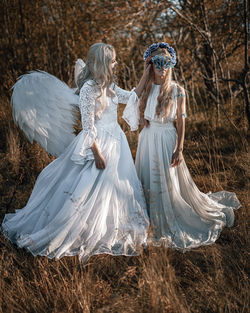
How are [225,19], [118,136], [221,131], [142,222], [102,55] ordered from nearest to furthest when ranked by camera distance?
[102,55] < [142,222] < [118,136] < [221,131] < [225,19]

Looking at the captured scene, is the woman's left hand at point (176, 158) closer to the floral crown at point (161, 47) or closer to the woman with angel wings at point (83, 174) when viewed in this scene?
the woman with angel wings at point (83, 174)

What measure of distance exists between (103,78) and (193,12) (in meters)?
3.57

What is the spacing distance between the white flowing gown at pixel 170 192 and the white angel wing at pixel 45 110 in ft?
2.22

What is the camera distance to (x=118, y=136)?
7.73 ft

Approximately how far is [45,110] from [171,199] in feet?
4.20

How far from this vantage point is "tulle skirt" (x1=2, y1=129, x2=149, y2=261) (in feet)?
6.71

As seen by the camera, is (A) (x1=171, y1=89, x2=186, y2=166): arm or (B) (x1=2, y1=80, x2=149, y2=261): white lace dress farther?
(A) (x1=171, y1=89, x2=186, y2=166): arm

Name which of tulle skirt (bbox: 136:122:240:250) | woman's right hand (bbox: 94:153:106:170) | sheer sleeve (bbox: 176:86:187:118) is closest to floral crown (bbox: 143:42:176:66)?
sheer sleeve (bbox: 176:86:187:118)

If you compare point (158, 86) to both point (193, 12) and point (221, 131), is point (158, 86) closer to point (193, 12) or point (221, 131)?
point (221, 131)

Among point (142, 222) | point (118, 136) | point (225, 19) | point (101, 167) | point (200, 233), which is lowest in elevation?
point (200, 233)

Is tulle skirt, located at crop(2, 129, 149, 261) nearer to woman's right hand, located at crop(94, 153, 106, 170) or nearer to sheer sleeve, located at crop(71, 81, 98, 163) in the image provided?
woman's right hand, located at crop(94, 153, 106, 170)

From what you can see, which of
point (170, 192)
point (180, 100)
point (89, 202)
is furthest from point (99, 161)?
point (180, 100)

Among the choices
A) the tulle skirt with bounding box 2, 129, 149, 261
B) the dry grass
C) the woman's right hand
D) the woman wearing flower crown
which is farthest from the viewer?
the woman wearing flower crown

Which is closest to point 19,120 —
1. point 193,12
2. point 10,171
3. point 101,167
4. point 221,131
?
point 101,167
